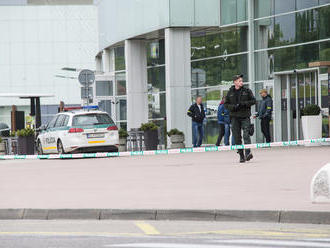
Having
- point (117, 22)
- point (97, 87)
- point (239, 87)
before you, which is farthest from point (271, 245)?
point (97, 87)

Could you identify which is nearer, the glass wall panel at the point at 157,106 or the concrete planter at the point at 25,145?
the concrete planter at the point at 25,145

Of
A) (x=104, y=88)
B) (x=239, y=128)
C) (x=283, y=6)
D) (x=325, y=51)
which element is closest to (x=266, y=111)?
(x=325, y=51)

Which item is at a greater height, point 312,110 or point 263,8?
point 263,8

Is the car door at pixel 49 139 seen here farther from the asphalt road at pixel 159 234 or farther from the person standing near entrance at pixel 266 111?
the asphalt road at pixel 159 234

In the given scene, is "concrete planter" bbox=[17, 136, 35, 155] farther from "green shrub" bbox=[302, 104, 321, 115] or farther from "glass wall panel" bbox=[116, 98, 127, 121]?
"green shrub" bbox=[302, 104, 321, 115]

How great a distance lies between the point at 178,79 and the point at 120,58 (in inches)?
418

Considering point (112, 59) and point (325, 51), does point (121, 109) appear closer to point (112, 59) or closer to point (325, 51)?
point (112, 59)

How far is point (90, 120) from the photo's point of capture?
29.3 m

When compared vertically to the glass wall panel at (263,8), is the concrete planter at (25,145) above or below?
below

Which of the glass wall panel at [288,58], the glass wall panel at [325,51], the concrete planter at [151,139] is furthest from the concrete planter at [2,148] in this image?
the glass wall panel at [325,51]

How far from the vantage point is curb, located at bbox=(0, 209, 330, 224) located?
10.7 metres

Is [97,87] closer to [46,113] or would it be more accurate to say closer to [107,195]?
[107,195]

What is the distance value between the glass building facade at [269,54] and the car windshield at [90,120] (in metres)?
6.06

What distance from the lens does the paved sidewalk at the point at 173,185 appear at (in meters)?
12.3
